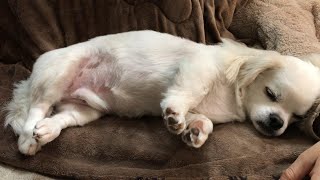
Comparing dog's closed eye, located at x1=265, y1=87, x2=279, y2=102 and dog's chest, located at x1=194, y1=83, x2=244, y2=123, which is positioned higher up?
dog's closed eye, located at x1=265, y1=87, x2=279, y2=102

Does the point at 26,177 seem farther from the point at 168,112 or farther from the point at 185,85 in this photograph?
the point at 185,85

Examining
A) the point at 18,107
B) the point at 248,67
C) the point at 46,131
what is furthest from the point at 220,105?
the point at 18,107

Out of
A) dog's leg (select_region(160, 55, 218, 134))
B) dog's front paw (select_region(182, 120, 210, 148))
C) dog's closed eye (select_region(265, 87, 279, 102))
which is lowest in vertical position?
dog's closed eye (select_region(265, 87, 279, 102))

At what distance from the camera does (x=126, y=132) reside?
1.65m

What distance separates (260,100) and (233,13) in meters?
0.63

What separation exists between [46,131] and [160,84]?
47cm

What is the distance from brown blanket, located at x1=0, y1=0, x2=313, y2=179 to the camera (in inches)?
58.4

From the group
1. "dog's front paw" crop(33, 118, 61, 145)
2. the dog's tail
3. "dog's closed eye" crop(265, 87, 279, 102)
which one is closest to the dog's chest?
"dog's closed eye" crop(265, 87, 279, 102)

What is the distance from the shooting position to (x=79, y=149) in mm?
1587

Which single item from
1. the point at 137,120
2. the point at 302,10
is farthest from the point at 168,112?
the point at 302,10

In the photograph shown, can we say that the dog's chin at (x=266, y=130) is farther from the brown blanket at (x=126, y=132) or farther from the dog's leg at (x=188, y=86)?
the dog's leg at (x=188, y=86)

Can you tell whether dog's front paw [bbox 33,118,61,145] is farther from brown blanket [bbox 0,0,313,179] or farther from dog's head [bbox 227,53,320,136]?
dog's head [bbox 227,53,320,136]

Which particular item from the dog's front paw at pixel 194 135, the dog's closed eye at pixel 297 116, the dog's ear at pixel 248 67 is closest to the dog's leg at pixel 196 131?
the dog's front paw at pixel 194 135

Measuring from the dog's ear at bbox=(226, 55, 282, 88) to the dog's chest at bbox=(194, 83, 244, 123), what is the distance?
5 cm
